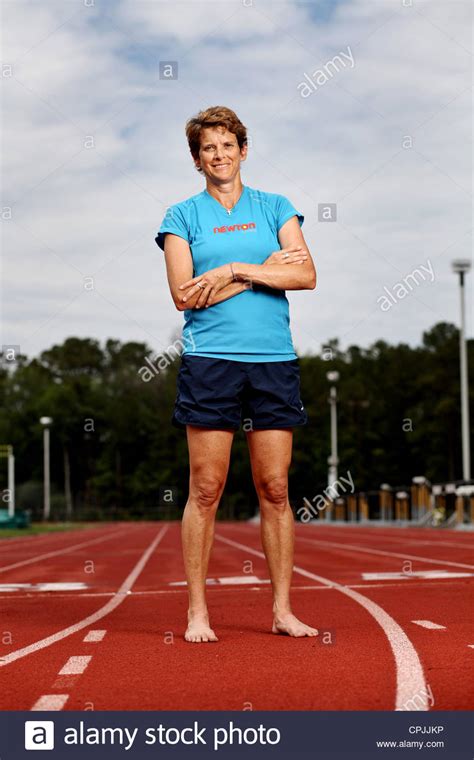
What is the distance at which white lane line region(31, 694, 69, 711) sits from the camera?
3930 millimetres

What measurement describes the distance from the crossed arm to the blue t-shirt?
60mm

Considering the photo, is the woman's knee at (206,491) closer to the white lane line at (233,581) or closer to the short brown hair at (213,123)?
the short brown hair at (213,123)

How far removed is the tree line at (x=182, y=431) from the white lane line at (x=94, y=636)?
8147cm

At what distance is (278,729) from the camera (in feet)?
11.5

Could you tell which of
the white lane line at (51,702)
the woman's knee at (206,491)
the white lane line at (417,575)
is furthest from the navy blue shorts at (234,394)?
the white lane line at (417,575)

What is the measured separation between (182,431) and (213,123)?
9645 cm

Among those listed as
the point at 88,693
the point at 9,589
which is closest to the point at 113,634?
the point at 88,693

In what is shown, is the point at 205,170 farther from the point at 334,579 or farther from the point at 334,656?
the point at 334,579

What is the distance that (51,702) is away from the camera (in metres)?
4.02

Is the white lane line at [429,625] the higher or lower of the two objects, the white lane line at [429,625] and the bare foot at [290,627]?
the lower

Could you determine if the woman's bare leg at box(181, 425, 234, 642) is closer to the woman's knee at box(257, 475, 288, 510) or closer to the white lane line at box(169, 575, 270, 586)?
the woman's knee at box(257, 475, 288, 510)

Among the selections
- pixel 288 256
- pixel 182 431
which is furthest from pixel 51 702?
pixel 182 431

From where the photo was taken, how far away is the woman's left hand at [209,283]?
18.2 ft

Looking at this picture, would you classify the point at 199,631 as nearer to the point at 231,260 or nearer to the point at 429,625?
the point at 429,625
